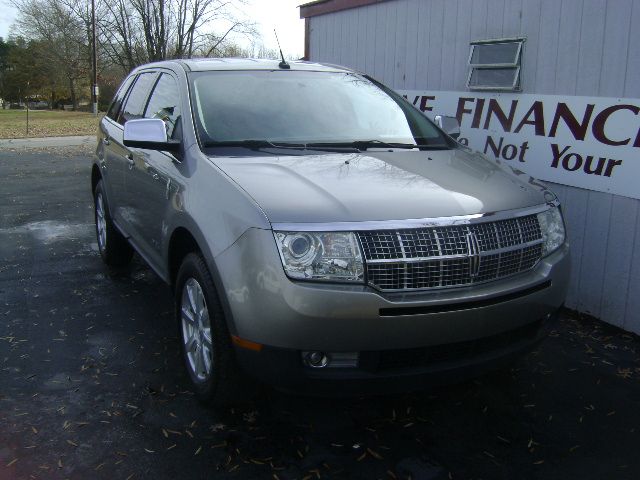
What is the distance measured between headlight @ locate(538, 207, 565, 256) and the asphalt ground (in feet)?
2.95

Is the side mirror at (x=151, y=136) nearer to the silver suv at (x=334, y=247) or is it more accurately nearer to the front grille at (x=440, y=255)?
the silver suv at (x=334, y=247)

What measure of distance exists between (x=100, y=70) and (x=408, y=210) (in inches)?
1816

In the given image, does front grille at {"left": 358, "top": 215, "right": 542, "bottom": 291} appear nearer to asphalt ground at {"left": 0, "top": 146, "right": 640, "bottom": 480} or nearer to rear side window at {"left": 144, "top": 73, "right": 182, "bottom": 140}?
asphalt ground at {"left": 0, "top": 146, "right": 640, "bottom": 480}

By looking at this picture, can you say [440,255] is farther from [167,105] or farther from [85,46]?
[85,46]

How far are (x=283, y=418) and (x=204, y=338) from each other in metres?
0.58

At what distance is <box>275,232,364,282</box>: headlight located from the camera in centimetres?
260

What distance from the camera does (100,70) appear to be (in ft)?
146

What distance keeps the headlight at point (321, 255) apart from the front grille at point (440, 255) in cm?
5

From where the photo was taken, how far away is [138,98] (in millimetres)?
5043

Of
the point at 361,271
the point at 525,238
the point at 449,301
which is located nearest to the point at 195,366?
the point at 361,271

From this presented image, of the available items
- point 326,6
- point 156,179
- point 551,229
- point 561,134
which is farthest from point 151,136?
point 326,6

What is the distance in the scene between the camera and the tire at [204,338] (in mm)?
2949

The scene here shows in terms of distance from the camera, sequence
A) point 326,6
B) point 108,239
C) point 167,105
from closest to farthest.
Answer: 1. point 167,105
2. point 108,239
3. point 326,6

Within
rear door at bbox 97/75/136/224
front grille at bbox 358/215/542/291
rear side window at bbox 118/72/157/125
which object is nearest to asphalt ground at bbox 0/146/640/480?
front grille at bbox 358/215/542/291
